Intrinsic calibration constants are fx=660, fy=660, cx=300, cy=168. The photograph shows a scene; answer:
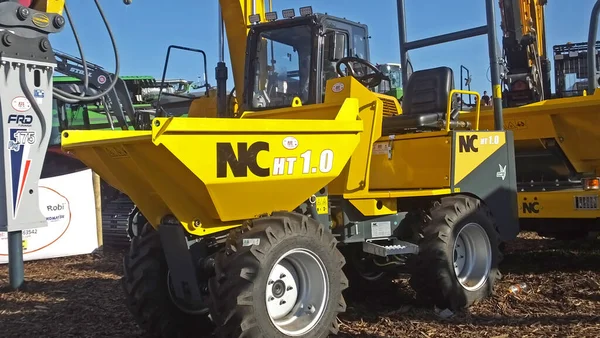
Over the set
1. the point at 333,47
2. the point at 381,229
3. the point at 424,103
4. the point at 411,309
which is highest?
the point at 333,47

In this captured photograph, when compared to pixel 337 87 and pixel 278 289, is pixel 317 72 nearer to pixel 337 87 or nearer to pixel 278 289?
pixel 337 87

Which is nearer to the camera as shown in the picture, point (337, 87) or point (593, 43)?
point (337, 87)

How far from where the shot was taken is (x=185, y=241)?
3939 mm

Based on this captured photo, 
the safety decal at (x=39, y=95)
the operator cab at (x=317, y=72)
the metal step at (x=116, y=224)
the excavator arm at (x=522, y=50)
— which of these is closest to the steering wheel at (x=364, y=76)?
the operator cab at (x=317, y=72)

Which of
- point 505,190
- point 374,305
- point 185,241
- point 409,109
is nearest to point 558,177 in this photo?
point 505,190

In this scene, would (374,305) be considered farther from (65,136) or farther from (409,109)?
(65,136)

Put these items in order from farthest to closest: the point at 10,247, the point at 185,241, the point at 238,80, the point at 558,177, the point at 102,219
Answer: the point at 102,219 → the point at 238,80 → the point at 558,177 → the point at 10,247 → the point at 185,241

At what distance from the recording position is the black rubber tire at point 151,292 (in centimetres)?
427

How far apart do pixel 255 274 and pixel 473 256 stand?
2.42 metres

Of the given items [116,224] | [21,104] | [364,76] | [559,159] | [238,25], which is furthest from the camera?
[116,224]

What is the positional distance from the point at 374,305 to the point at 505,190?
5.24 ft

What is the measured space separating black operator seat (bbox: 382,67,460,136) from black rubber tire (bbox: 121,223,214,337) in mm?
2333

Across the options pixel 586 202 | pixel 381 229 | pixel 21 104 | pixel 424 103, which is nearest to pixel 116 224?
pixel 21 104

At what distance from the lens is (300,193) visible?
4.22 metres
